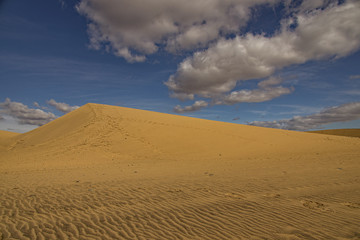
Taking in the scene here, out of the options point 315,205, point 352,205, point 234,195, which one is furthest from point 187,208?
point 352,205

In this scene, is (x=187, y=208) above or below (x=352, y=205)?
→ above

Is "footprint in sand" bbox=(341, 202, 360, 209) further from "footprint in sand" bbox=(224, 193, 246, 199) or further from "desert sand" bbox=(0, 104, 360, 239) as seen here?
"footprint in sand" bbox=(224, 193, 246, 199)

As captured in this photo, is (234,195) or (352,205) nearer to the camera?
(352,205)

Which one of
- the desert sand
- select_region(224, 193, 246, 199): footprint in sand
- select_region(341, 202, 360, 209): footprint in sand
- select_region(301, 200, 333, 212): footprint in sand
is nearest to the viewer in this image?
the desert sand

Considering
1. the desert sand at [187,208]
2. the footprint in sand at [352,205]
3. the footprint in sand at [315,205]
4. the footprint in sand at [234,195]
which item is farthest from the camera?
the footprint in sand at [234,195]

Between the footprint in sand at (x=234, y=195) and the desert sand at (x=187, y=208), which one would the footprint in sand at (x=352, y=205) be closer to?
the desert sand at (x=187, y=208)

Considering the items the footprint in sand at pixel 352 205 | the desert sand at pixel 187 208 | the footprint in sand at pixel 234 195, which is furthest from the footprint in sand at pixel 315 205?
the footprint in sand at pixel 234 195

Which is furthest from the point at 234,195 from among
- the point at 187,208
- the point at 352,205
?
the point at 352,205

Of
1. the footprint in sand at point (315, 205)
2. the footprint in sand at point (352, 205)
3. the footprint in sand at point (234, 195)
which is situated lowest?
the footprint in sand at point (352, 205)

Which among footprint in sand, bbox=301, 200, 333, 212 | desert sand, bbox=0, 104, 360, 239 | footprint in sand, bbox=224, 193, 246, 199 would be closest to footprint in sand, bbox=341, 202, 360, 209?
desert sand, bbox=0, 104, 360, 239

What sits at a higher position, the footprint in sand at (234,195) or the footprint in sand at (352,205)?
the footprint in sand at (234,195)

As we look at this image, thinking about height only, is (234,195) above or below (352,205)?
above

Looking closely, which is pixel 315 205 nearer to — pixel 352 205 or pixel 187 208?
pixel 352 205

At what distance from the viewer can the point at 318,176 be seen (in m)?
8.48
